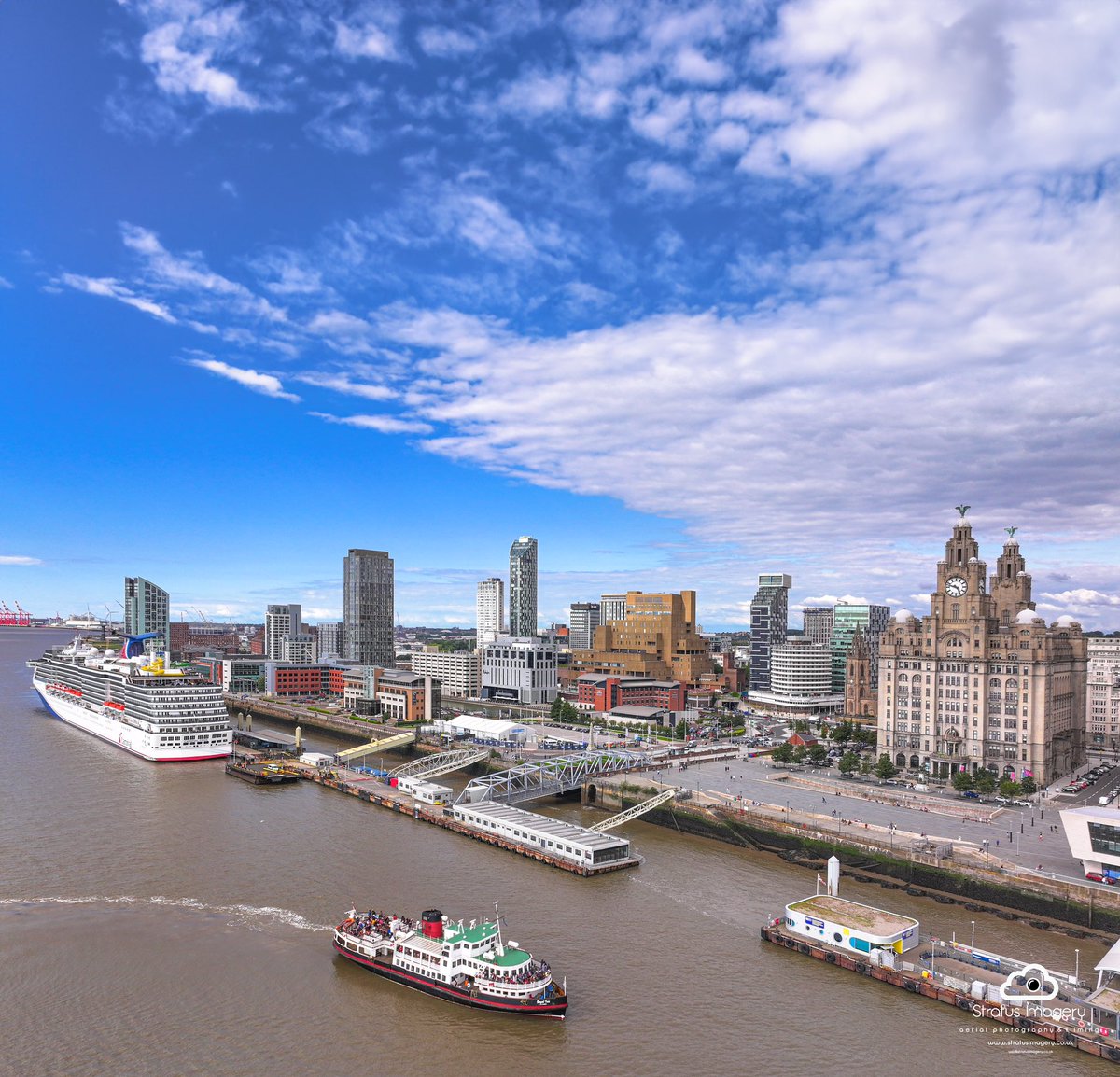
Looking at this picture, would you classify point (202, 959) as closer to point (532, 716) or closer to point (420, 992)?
point (420, 992)

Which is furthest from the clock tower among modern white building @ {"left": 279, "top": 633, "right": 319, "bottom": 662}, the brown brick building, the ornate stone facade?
modern white building @ {"left": 279, "top": 633, "right": 319, "bottom": 662}

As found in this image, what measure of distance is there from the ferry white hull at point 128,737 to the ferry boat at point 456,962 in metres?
46.8

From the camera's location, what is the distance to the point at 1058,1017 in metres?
27.9

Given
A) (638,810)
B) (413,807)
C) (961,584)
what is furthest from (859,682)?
(413,807)

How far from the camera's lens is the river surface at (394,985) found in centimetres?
2600

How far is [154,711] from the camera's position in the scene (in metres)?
73.6

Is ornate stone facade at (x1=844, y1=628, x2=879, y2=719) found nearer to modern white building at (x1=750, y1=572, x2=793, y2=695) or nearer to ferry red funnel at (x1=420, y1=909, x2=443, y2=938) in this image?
modern white building at (x1=750, y1=572, x2=793, y2=695)

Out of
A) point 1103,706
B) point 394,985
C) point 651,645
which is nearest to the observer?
point 394,985

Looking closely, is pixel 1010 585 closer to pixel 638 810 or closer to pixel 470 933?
pixel 638 810

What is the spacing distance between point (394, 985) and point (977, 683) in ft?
185

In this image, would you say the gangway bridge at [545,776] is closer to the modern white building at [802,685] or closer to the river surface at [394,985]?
the river surface at [394,985]

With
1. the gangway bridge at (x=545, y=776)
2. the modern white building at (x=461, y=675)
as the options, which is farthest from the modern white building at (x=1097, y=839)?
the modern white building at (x=461, y=675)

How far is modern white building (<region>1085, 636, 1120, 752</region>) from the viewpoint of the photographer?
322 feet

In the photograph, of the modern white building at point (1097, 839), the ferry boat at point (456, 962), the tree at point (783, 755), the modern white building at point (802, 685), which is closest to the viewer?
the ferry boat at point (456, 962)
